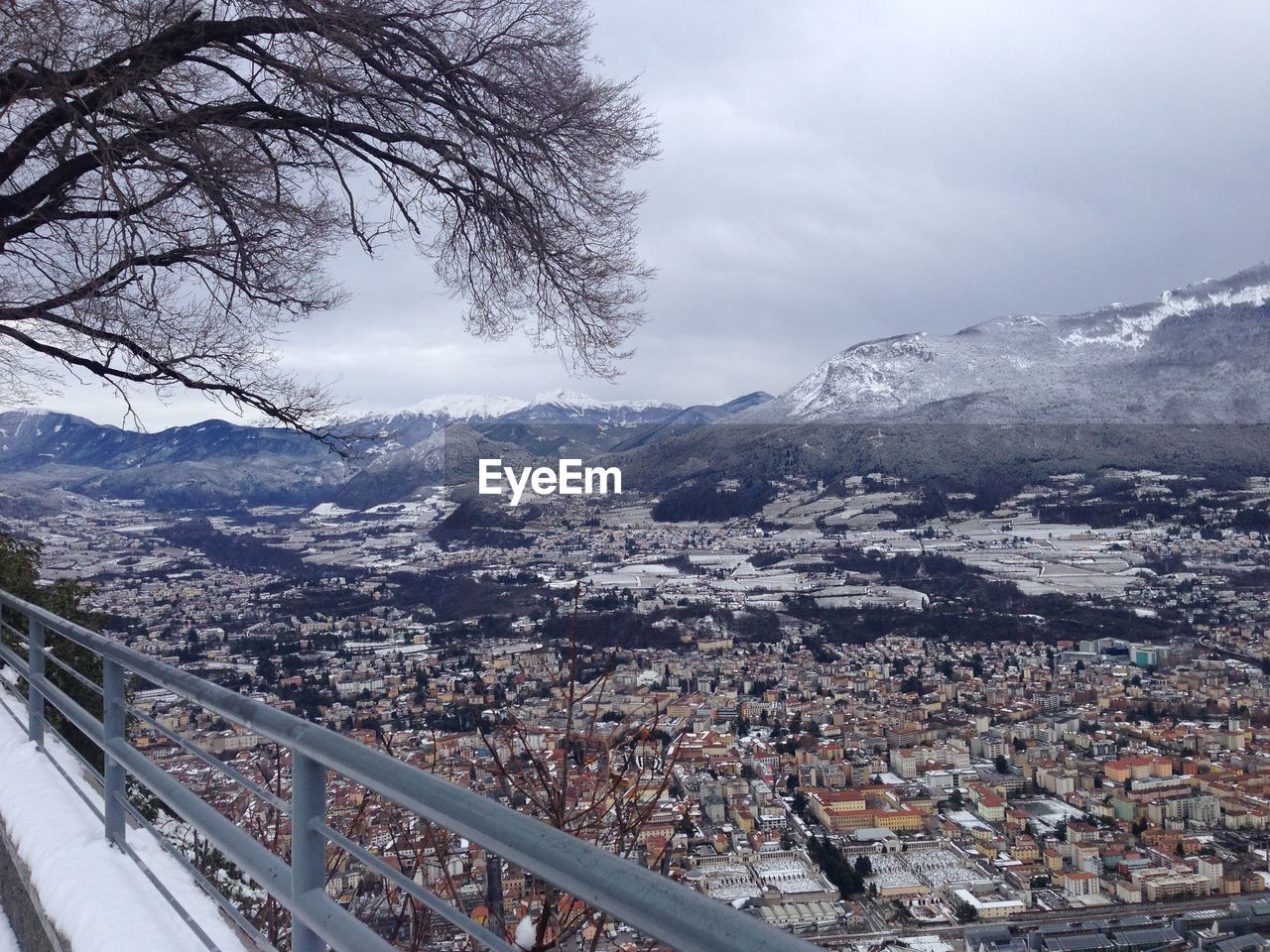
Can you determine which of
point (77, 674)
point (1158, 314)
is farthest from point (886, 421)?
point (77, 674)

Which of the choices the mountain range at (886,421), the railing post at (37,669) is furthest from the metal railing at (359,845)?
the mountain range at (886,421)

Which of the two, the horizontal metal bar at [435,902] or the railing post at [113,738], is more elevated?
the horizontal metal bar at [435,902]

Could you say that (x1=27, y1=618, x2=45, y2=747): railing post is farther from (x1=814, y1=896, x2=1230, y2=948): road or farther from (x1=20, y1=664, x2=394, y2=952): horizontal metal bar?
(x1=814, y1=896, x2=1230, y2=948): road

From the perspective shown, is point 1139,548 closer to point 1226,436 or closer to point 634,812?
point 1226,436

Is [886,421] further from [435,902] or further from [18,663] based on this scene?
[435,902]

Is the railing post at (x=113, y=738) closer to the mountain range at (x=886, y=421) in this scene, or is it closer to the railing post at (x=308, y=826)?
the railing post at (x=308, y=826)

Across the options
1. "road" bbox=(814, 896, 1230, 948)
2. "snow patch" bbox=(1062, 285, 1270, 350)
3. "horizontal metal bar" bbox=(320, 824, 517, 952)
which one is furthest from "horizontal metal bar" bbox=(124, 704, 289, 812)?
"snow patch" bbox=(1062, 285, 1270, 350)
